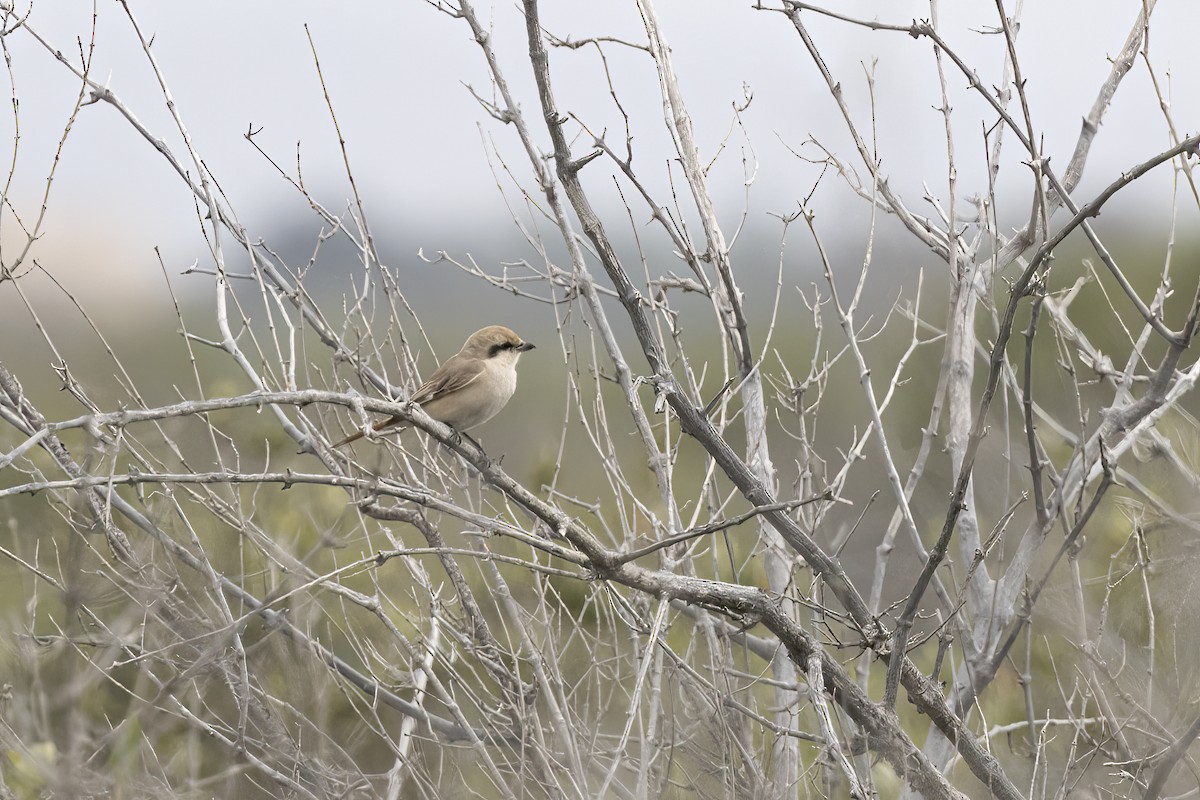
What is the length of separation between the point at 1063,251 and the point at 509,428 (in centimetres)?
355

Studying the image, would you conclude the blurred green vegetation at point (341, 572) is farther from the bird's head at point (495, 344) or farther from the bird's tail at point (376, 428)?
the bird's head at point (495, 344)

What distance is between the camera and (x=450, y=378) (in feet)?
15.1

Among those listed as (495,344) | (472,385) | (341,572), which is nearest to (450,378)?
(472,385)

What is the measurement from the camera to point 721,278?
11.2 feet

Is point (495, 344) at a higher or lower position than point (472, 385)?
higher

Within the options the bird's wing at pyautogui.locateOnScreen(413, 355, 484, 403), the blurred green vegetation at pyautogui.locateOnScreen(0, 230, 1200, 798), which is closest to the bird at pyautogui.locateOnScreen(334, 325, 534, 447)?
the bird's wing at pyautogui.locateOnScreen(413, 355, 484, 403)

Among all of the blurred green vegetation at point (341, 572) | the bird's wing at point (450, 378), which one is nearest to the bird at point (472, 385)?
the bird's wing at point (450, 378)

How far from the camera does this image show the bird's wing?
4559 mm

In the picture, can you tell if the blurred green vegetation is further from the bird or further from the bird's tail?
the bird

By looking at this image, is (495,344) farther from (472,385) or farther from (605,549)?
(605,549)

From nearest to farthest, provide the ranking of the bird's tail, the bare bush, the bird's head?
the bare bush, the bird's tail, the bird's head

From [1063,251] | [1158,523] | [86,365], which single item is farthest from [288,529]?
[1063,251]

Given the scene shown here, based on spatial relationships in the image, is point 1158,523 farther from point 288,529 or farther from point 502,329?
point 288,529

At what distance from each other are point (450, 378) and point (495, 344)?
324 mm
